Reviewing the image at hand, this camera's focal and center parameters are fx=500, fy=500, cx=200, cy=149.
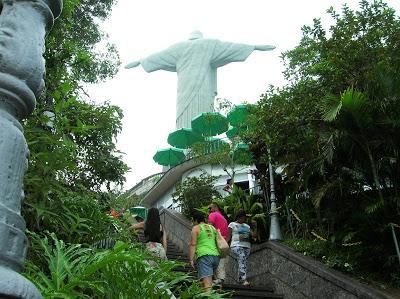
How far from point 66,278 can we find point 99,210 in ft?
5.72

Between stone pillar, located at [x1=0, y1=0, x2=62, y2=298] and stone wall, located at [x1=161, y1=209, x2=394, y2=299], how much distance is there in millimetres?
5132

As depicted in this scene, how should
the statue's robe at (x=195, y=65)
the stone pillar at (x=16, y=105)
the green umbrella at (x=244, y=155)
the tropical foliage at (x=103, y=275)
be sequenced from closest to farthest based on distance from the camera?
the stone pillar at (x=16, y=105)
the tropical foliage at (x=103, y=275)
the green umbrella at (x=244, y=155)
the statue's robe at (x=195, y=65)

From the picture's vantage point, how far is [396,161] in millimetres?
7094

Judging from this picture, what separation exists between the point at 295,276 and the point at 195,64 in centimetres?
2332

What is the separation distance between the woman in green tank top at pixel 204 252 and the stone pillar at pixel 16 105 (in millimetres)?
4793

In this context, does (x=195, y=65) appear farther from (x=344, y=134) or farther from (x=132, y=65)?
(x=344, y=134)

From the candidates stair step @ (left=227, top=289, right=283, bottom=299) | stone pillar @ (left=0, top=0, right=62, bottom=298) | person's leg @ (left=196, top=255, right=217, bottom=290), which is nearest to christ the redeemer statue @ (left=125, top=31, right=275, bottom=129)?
stair step @ (left=227, top=289, right=283, bottom=299)

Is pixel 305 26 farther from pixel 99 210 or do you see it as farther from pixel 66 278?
pixel 66 278

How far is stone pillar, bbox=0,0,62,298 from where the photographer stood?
1394 mm

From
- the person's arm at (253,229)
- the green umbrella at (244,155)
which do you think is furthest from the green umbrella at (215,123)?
the person's arm at (253,229)

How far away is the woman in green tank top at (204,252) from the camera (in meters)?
6.30

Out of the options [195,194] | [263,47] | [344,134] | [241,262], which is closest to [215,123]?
[195,194]

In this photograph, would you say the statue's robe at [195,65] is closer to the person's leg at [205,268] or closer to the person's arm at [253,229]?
the person's arm at [253,229]

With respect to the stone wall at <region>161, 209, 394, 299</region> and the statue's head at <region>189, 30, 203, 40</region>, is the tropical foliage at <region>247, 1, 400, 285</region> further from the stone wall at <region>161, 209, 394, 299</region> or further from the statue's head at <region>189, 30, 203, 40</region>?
the statue's head at <region>189, 30, 203, 40</region>
